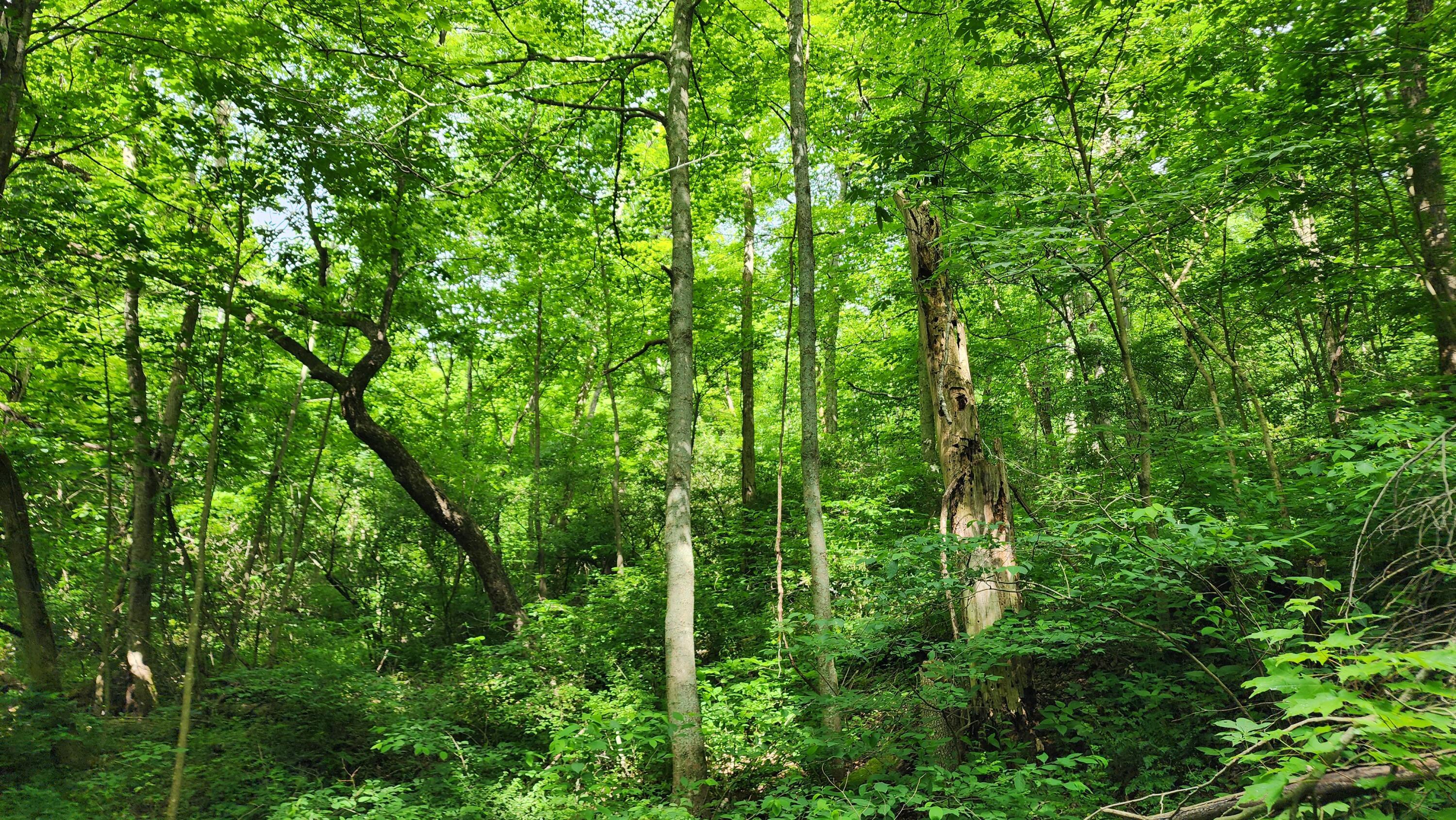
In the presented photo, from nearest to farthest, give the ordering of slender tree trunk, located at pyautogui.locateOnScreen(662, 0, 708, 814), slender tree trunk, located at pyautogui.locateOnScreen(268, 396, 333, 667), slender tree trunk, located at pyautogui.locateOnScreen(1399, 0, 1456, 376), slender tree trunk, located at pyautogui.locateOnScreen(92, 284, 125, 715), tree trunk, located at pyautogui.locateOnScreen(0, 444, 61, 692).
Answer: slender tree trunk, located at pyautogui.locateOnScreen(1399, 0, 1456, 376), slender tree trunk, located at pyautogui.locateOnScreen(662, 0, 708, 814), tree trunk, located at pyautogui.locateOnScreen(0, 444, 61, 692), slender tree trunk, located at pyautogui.locateOnScreen(92, 284, 125, 715), slender tree trunk, located at pyautogui.locateOnScreen(268, 396, 333, 667)

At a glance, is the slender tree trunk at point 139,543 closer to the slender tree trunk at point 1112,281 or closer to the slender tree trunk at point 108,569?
the slender tree trunk at point 108,569

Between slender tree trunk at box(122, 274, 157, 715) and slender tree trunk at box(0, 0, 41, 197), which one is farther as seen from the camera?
slender tree trunk at box(122, 274, 157, 715)

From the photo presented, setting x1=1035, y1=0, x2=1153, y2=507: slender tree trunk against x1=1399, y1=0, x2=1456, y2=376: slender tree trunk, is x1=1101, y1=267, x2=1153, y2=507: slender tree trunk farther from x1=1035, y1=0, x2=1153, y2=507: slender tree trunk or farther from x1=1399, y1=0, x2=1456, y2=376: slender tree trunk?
x1=1399, y1=0, x2=1456, y2=376: slender tree trunk

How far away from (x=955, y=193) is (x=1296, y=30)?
111 inches

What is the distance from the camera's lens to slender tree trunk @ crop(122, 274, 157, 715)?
7871mm

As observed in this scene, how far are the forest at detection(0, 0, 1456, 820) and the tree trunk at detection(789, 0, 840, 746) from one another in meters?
0.05

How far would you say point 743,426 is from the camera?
10898 mm

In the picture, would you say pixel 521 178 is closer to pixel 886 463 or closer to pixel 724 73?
pixel 724 73

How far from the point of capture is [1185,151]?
6730 mm

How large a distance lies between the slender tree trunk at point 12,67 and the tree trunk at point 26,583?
13.1 ft

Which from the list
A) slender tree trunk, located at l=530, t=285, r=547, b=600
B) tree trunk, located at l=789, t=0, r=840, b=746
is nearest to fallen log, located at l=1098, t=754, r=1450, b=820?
tree trunk, located at l=789, t=0, r=840, b=746

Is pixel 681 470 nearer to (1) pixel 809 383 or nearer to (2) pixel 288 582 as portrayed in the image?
(1) pixel 809 383

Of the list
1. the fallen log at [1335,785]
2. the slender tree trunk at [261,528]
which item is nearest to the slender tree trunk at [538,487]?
the slender tree trunk at [261,528]

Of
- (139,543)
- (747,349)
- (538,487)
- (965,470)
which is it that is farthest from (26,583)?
(965,470)
